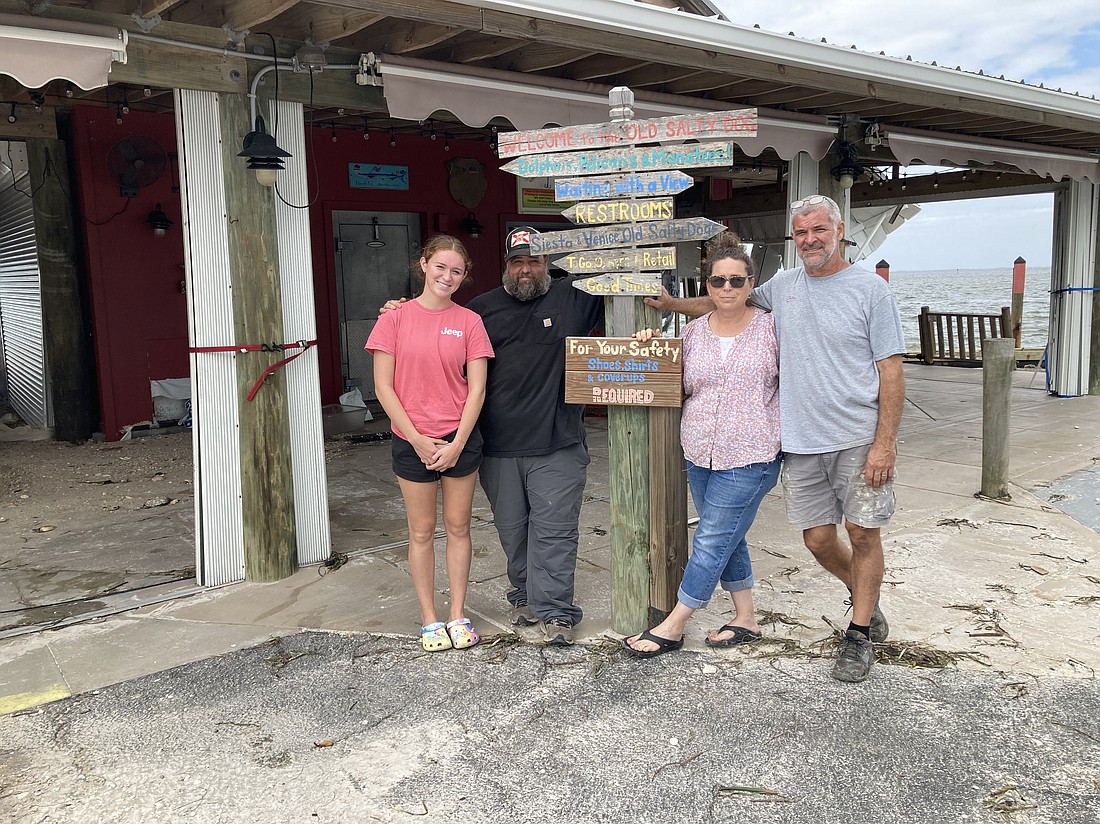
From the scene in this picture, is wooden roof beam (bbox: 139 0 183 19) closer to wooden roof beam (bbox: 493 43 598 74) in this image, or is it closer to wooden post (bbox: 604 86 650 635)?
wooden roof beam (bbox: 493 43 598 74)

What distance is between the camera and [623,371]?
3.45m

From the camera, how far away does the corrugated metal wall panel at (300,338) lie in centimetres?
450

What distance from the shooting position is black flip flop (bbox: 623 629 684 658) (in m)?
3.46

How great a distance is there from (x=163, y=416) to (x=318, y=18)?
5717 mm

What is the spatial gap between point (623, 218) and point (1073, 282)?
8814mm

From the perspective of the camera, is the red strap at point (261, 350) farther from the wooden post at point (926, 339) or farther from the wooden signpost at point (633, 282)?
the wooden post at point (926, 339)

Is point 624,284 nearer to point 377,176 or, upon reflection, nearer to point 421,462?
point 421,462


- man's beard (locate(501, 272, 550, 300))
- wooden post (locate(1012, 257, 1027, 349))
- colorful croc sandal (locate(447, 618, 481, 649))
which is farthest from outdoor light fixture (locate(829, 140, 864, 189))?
wooden post (locate(1012, 257, 1027, 349))

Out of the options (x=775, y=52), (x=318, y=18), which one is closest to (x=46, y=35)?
(x=318, y=18)

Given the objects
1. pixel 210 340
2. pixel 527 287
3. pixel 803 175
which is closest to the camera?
pixel 527 287

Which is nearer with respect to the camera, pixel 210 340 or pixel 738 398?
pixel 738 398

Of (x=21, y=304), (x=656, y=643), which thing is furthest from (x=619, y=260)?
(x=21, y=304)

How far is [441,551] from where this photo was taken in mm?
4957

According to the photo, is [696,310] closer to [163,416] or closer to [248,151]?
[248,151]
